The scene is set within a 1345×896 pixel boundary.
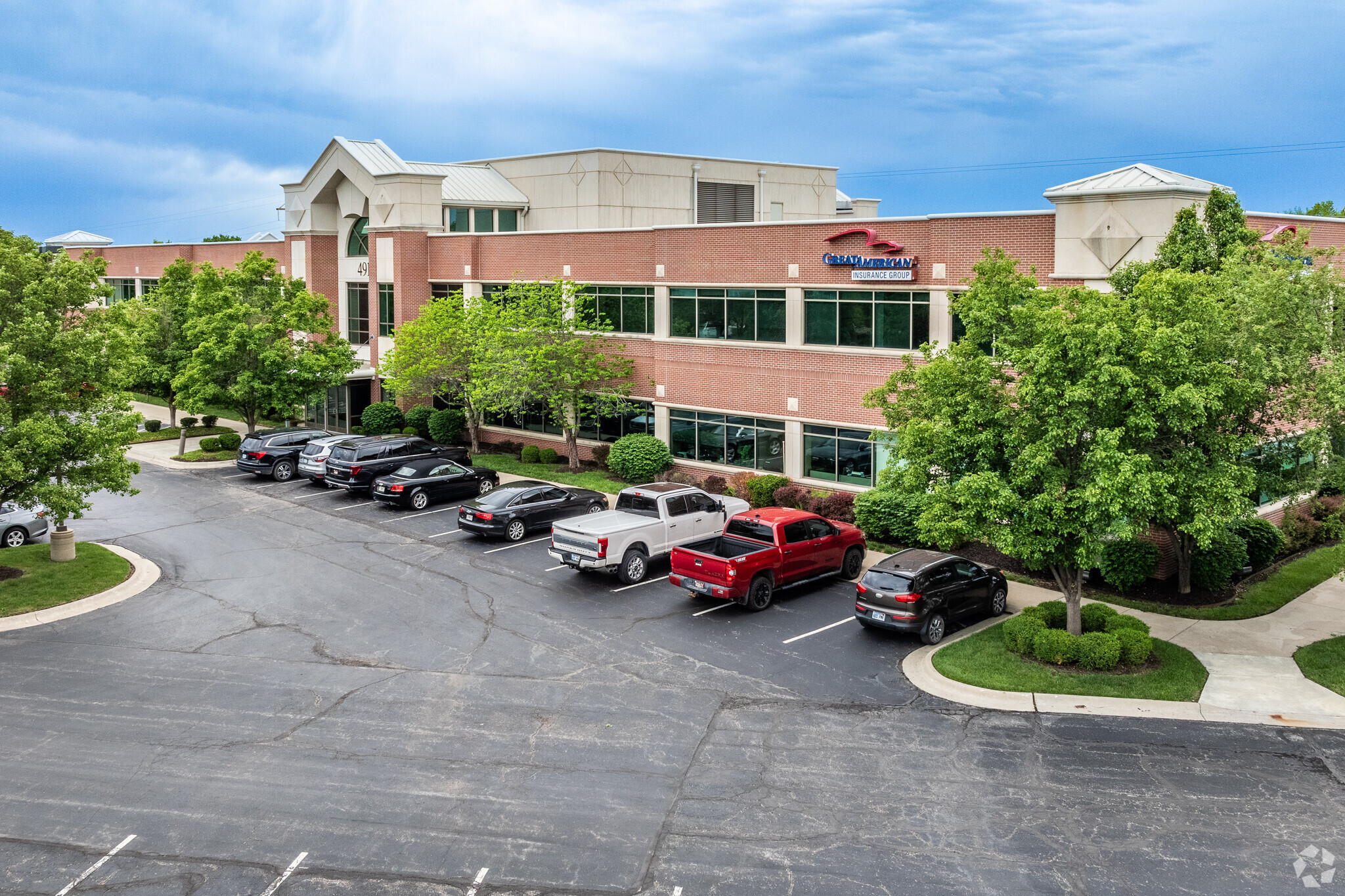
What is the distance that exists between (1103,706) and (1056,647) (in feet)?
5.16

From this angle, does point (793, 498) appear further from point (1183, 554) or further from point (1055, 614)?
point (1055, 614)

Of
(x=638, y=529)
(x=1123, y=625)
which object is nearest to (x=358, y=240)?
(x=638, y=529)

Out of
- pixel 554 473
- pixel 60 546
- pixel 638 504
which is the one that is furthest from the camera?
pixel 554 473

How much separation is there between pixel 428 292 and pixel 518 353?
407 inches

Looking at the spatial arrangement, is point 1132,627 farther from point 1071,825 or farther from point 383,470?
point 383,470

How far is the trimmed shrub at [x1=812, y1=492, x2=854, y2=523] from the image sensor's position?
92.7 feet

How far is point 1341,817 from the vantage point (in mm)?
13055

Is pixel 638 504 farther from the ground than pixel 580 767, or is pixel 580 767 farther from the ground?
pixel 638 504

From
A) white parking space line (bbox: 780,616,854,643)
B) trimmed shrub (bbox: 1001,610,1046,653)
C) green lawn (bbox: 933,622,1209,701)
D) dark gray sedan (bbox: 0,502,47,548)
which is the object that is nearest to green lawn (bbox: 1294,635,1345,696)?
green lawn (bbox: 933,622,1209,701)

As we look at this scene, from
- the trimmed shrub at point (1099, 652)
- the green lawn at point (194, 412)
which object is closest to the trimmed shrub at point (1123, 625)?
the trimmed shrub at point (1099, 652)

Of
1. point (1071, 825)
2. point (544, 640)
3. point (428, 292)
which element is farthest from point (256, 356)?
point (1071, 825)

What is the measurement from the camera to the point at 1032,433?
17.4 m

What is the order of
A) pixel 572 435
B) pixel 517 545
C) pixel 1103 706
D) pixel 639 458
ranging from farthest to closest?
pixel 572 435 < pixel 639 458 < pixel 517 545 < pixel 1103 706

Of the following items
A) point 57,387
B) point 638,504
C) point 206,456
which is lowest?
point 206,456
